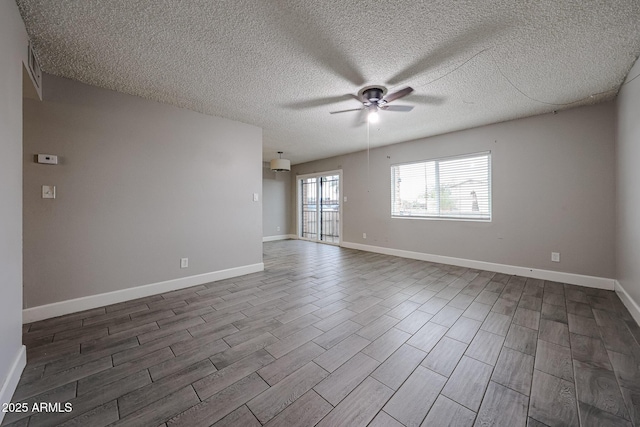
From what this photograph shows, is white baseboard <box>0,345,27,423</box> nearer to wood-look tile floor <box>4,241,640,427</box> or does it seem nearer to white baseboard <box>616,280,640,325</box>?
wood-look tile floor <box>4,241,640,427</box>

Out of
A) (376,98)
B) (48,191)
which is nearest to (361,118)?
(376,98)

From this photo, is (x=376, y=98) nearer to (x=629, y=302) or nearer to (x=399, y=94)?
(x=399, y=94)

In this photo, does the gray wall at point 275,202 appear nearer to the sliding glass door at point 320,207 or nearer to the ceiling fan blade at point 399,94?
the sliding glass door at point 320,207

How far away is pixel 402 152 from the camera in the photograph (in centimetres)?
512

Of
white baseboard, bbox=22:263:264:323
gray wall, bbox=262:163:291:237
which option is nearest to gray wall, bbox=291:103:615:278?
white baseboard, bbox=22:263:264:323

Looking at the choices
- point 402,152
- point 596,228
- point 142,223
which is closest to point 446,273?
point 596,228

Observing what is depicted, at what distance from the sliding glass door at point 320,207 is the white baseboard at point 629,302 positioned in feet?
15.7

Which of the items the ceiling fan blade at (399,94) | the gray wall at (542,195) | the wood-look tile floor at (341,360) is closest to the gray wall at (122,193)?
the wood-look tile floor at (341,360)

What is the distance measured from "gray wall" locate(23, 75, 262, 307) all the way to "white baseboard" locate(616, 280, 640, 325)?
4.49 m

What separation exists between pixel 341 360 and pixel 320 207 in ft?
18.8

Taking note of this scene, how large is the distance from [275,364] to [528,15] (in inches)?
119

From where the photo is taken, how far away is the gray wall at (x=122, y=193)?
7.84ft

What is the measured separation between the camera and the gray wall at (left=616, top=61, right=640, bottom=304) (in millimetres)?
2262

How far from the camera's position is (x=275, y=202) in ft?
24.7
